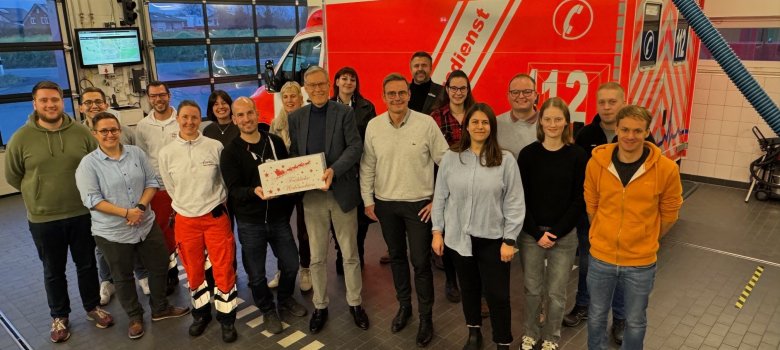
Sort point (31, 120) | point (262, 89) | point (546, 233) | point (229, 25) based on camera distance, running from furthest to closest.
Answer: point (229, 25)
point (262, 89)
point (31, 120)
point (546, 233)

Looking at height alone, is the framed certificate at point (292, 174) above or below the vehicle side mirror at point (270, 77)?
below

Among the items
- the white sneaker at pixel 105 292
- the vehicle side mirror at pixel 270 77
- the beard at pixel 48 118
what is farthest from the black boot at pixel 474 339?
the vehicle side mirror at pixel 270 77

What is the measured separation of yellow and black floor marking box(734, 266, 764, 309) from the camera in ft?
14.5

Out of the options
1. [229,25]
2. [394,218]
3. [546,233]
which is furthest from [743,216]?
[229,25]

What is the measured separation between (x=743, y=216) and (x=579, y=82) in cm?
334

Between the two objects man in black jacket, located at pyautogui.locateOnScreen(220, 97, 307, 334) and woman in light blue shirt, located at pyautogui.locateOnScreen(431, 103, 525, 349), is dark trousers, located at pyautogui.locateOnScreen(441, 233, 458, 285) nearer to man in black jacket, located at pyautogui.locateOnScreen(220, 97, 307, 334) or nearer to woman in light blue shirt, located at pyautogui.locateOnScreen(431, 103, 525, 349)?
woman in light blue shirt, located at pyautogui.locateOnScreen(431, 103, 525, 349)

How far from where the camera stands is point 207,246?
12.6 ft

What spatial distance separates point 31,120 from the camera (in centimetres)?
383

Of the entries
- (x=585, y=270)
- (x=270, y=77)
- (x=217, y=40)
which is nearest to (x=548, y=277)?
(x=585, y=270)

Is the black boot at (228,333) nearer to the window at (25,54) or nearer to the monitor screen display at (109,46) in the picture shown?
the window at (25,54)

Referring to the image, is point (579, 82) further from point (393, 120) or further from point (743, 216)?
point (743, 216)

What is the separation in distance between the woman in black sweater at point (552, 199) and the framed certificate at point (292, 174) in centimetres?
132

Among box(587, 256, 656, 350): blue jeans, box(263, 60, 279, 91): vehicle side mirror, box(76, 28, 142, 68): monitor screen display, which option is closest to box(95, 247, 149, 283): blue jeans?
box(587, 256, 656, 350): blue jeans

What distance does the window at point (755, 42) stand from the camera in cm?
685
